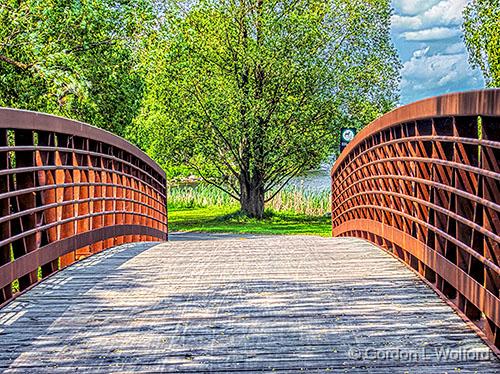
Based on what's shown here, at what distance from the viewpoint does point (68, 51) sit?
14.7 m

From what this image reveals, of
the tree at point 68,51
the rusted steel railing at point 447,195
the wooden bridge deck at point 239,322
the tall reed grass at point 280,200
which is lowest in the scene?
the tall reed grass at point 280,200

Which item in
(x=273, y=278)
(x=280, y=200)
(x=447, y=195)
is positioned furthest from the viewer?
(x=280, y=200)

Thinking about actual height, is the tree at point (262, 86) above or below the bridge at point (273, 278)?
above

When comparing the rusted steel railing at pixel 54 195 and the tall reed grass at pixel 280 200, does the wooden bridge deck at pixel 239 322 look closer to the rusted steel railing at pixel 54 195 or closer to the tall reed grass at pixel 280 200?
the rusted steel railing at pixel 54 195

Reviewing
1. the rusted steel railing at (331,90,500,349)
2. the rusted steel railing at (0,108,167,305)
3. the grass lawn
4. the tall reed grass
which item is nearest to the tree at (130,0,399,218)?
the grass lawn

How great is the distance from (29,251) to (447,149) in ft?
10.6

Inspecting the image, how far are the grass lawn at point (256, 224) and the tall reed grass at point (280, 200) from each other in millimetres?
776

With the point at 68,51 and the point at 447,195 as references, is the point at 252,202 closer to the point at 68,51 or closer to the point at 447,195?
the point at 68,51

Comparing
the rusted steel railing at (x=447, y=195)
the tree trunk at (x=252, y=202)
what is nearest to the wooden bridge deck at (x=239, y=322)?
the rusted steel railing at (x=447, y=195)

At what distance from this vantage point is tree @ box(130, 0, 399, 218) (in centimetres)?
2170

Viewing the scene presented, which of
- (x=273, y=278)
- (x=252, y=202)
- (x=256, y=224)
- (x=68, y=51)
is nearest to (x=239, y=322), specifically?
(x=273, y=278)

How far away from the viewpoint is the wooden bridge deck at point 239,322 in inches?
164

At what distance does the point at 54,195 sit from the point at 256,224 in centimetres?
1600

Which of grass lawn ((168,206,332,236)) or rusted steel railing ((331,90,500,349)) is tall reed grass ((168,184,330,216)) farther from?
rusted steel railing ((331,90,500,349))
